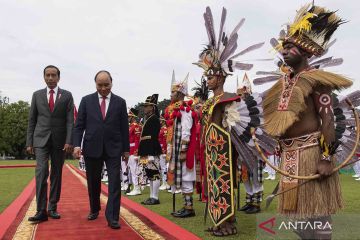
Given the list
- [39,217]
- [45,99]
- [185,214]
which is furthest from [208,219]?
[45,99]

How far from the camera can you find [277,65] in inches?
188

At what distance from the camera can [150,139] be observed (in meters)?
8.30

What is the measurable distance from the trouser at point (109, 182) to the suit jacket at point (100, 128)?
0.44 feet

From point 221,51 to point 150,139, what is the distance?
3758 mm

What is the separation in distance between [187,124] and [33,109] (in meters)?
2.31

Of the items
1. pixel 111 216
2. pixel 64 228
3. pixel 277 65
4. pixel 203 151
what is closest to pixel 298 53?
pixel 277 65

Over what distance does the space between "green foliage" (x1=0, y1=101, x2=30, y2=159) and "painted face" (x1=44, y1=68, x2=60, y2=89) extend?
66373 millimetres

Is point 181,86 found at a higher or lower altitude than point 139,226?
higher

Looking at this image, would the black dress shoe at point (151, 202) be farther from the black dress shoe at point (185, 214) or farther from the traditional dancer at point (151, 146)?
the black dress shoe at point (185, 214)

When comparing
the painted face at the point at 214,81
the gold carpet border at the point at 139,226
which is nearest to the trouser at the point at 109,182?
the gold carpet border at the point at 139,226

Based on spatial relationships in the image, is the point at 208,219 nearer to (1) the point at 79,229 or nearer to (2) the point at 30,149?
(1) the point at 79,229

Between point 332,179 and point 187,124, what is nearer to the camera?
point 332,179

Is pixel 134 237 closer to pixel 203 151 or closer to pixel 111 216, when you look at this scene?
pixel 111 216

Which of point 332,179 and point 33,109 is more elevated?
point 33,109
